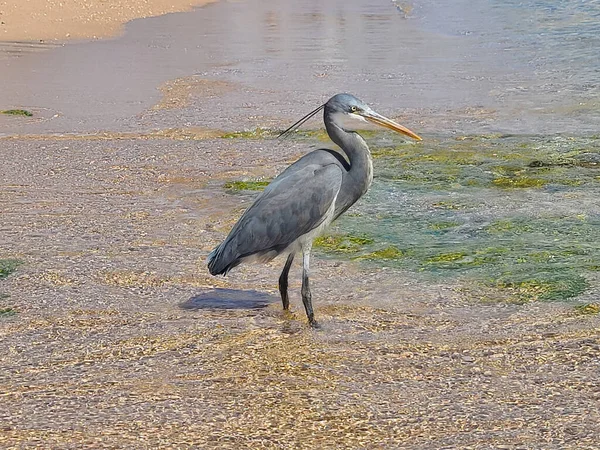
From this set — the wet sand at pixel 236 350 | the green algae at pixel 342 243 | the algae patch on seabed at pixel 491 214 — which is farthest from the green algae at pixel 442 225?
the wet sand at pixel 236 350

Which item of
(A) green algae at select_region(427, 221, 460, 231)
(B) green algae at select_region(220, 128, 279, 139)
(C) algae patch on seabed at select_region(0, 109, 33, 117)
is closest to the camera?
(A) green algae at select_region(427, 221, 460, 231)

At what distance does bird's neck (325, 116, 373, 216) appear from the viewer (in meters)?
5.95

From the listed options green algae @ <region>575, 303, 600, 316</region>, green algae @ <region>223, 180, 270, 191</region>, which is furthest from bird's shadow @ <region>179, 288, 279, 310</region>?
green algae @ <region>223, 180, 270, 191</region>

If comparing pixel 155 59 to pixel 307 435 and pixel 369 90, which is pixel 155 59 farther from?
pixel 307 435

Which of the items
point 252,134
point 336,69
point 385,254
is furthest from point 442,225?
point 336,69

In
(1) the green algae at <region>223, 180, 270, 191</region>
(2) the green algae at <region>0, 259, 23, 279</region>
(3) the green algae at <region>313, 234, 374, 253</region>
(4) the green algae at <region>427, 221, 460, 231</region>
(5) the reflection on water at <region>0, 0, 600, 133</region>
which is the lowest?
(5) the reflection on water at <region>0, 0, 600, 133</region>

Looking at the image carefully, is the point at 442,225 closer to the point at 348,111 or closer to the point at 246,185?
the point at 348,111

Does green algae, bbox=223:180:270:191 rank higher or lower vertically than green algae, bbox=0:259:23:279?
lower

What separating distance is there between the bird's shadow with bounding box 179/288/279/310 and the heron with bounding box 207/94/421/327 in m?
0.24

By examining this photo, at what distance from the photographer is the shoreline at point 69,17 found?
65.3ft

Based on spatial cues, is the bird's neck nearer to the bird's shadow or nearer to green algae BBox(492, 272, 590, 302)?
the bird's shadow

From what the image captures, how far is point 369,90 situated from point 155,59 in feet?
A: 15.8

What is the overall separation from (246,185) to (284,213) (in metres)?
3.02

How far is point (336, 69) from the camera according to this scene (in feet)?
52.7
